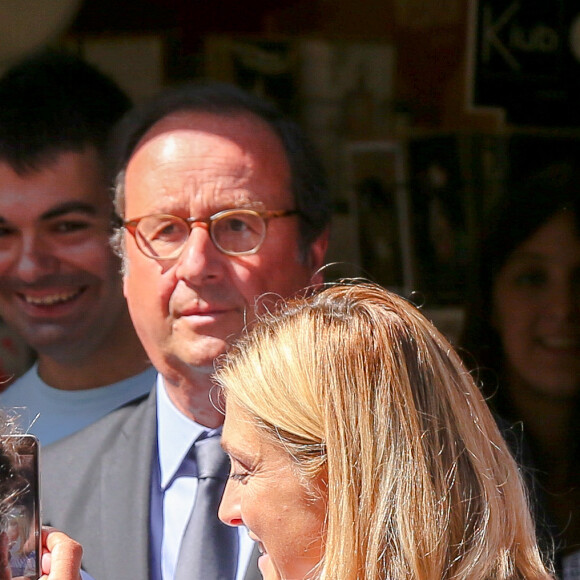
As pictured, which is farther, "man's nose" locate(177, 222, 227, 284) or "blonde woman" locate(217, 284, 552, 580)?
"man's nose" locate(177, 222, 227, 284)

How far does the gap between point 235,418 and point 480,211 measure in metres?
1.60

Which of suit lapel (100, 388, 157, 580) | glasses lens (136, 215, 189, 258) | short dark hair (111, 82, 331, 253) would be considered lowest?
suit lapel (100, 388, 157, 580)


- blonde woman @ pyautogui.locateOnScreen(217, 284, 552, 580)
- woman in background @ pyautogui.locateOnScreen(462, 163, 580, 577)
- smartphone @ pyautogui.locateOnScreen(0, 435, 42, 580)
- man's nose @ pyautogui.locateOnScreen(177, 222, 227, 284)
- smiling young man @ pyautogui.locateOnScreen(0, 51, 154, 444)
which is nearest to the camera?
blonde woman @ pyautogui.locateOnScreen(217, 284, 552, 580)

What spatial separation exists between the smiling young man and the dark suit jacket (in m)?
0.09

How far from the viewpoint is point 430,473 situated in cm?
137

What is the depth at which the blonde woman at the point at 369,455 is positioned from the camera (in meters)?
1.35

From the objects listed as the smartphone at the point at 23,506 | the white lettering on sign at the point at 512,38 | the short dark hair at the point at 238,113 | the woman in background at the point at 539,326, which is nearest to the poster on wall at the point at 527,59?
the white lettering on sign at the point at 512,38

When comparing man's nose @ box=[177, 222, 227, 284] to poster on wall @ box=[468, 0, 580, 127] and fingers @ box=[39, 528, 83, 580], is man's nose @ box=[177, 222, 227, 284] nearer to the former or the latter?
fingers @ box=[39, 528, 83, 580]

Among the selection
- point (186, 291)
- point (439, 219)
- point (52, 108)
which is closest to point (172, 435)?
point (186, 291)

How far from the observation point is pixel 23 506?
1.58 m

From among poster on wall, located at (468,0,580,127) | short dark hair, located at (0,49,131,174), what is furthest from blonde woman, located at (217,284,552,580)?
poster on wall, located at (468,0,580,127)

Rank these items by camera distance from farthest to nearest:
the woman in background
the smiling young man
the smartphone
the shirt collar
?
the woman in background, the smiling young man, the shirt collar, the smartphone

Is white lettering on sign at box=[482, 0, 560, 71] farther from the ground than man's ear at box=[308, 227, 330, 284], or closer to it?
farther from the ground

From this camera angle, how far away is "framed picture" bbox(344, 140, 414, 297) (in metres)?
2.74
